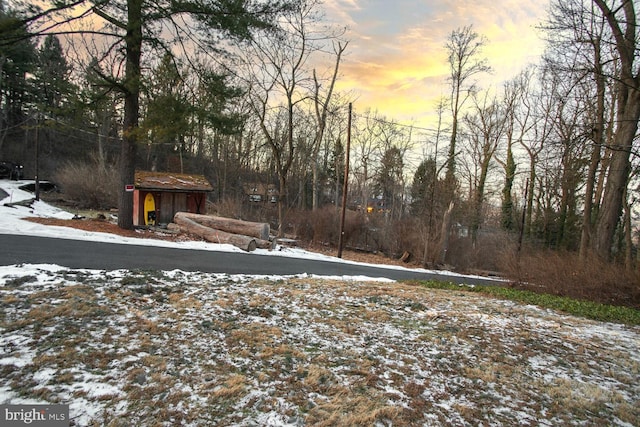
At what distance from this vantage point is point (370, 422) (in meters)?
2.48

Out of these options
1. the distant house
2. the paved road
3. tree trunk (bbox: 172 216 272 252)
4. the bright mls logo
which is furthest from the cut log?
the distant house

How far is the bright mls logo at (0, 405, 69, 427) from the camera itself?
87.7 inches

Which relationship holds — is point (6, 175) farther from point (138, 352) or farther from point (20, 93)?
point (138, 352)

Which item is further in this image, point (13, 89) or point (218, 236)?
point (13, 89)

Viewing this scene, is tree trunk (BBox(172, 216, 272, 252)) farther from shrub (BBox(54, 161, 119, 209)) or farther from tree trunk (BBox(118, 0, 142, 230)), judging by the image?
shrub (BBox(54, 161, 119, 209))

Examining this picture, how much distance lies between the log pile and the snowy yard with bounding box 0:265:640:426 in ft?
26.0

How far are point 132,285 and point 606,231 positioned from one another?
1310 centimetres

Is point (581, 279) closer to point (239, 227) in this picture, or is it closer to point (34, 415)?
point (34, 415)

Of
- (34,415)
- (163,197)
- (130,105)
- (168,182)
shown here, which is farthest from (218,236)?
(34,415)

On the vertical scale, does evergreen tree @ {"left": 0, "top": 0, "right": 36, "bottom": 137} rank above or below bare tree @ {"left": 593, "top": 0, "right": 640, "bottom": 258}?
above

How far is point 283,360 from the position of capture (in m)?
3.34

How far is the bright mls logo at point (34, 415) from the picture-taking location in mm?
2227

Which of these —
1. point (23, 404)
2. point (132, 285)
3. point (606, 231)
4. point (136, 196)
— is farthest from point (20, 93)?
point (606, 231)

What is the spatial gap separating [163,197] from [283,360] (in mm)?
14900
